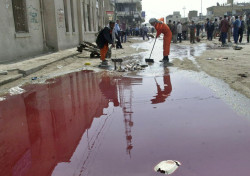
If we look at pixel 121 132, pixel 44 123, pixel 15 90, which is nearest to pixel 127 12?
pixel 15 90

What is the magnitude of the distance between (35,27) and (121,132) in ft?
34.5

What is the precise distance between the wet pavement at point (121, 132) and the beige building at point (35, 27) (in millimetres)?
5090

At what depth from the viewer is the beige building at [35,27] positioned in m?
9.72

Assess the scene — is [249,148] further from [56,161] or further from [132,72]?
[132,72]

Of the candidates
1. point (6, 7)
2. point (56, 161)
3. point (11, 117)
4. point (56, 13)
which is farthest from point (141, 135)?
point (56, 13)

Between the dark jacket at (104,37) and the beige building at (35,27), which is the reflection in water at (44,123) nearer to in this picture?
the dark jacket at (104,37)

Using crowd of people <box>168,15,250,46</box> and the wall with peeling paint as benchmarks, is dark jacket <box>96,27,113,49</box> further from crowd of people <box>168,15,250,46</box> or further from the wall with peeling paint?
crowd of people <box>168,15,250,46</box>

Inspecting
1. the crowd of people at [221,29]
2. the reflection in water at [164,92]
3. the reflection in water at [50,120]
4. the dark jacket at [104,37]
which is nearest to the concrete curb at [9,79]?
the reflection in water at [50,120]

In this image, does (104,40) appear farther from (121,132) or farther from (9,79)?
(121,132)

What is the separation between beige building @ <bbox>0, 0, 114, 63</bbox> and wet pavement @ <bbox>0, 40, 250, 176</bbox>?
5090mm

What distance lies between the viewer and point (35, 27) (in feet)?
40.8

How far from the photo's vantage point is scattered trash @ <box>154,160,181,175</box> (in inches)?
95.6

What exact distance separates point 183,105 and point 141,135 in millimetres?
1432

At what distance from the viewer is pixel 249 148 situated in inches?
113
